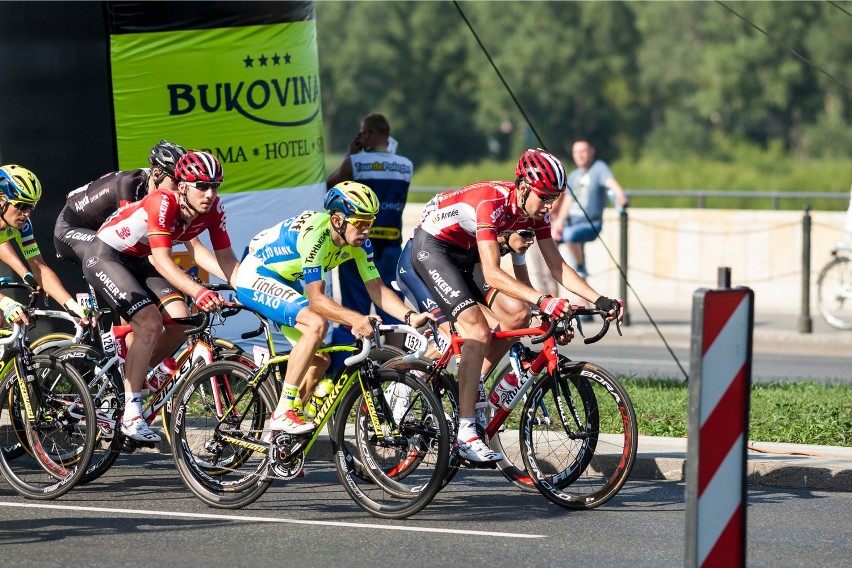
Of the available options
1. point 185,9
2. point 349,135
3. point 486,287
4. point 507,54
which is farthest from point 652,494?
point 349,135

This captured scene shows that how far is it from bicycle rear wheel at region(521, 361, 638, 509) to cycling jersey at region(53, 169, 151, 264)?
119 inches

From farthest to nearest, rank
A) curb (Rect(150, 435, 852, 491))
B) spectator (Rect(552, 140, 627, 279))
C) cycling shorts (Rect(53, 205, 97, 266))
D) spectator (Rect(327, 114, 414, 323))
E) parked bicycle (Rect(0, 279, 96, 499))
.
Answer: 1. spectator (Rect(552, 140, 627, 279))
2. spectator (Rect(327, 114, 414, 323))
3. cycling shorts (Rect(53, 205, 97, 266))
4. curb (Rect(150, 435, 852, 491))
5. parked bicycle (Rect(0, 279, 96, 499))

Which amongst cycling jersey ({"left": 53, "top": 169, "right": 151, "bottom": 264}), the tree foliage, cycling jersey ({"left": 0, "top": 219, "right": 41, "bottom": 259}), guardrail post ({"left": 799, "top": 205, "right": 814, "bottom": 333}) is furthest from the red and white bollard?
the tree foliage

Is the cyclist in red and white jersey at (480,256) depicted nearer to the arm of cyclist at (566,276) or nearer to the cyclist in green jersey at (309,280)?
the arm of cyclist at (566,276)

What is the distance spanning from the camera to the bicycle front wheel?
16906 mm

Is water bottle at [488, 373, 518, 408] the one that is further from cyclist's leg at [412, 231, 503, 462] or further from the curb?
the curb

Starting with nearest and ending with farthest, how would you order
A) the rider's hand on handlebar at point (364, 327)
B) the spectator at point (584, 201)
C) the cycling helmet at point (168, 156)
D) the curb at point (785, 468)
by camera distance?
the rider's hand on handlebar at point (364, 327), the curb at point (785, 468), the cycling helmet at point (168, 156), the spectator at point (584, 201)

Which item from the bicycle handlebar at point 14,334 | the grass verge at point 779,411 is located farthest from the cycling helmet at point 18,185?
the grass verge at point 779,411

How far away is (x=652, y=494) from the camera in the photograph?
28.0ft

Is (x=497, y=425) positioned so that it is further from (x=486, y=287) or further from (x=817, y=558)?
(x=817, y=558)

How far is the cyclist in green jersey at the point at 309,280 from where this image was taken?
7.88 metres

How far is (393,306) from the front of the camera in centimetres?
812

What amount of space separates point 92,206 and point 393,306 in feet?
8.60

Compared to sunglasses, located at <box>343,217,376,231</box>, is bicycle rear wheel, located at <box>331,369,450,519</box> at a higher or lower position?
lower
